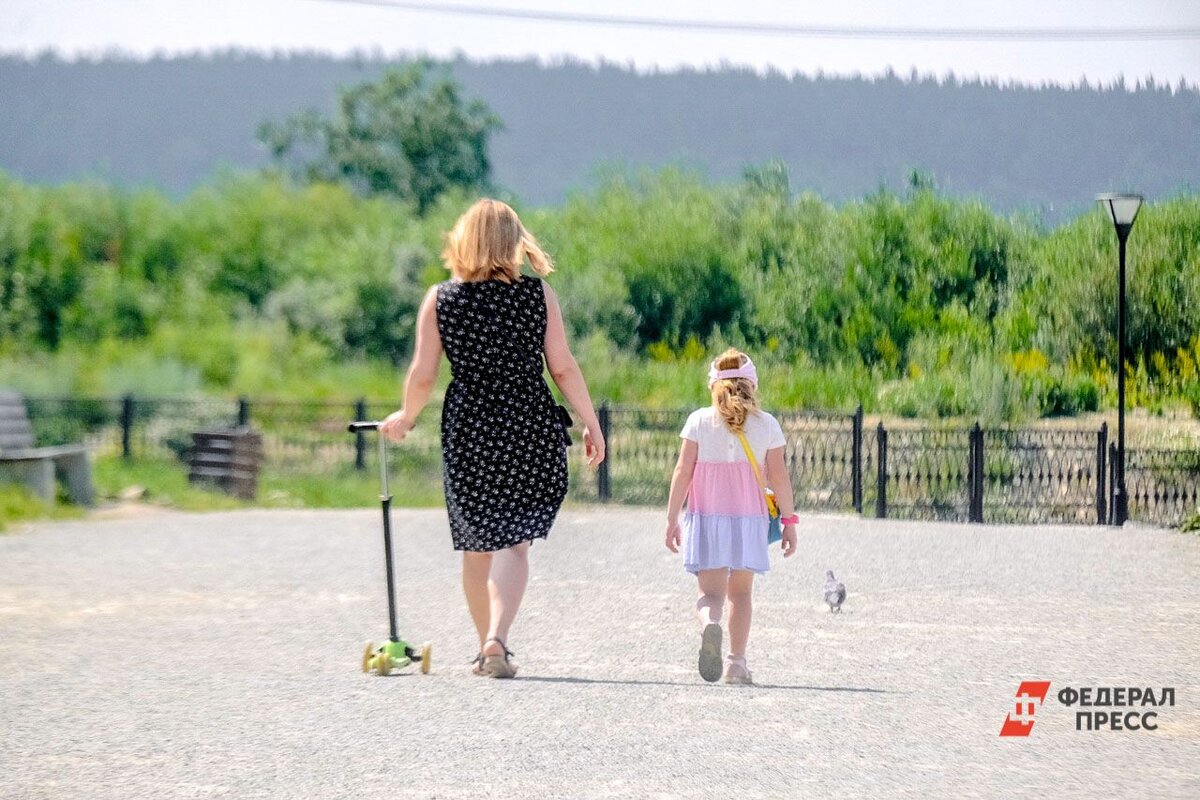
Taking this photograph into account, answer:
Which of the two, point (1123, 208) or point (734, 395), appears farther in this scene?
point (1123, 208)

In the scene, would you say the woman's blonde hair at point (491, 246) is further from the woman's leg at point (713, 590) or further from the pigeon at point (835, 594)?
the pigeon at point (835, 594)

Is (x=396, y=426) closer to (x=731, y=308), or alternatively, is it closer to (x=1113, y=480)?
(x=1113, y=480)

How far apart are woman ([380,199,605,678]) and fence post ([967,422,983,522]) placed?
11810 mm

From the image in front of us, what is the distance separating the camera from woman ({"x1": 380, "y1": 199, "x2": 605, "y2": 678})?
625cm

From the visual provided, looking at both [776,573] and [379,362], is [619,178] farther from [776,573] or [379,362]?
[776,573]

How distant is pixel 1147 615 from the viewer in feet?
28.3

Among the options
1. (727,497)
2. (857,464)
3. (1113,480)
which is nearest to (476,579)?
(727,497)

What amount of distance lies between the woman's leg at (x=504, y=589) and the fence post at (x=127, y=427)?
17.1 metres

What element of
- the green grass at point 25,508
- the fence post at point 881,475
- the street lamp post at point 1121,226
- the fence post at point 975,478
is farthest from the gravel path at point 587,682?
the fence post at point 881,475

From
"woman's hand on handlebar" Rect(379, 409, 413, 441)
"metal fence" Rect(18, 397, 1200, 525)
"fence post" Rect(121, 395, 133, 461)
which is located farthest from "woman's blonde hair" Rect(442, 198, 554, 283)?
"fence post" Rect(121, 395, 133, 461)

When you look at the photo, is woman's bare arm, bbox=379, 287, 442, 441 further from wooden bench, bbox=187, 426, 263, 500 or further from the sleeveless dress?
wooden bench, bbox=187, 426, 263, 500

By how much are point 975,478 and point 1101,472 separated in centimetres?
139

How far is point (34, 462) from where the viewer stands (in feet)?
53.6

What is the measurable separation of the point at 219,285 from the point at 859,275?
21492mm
